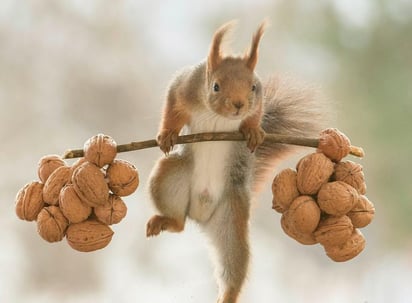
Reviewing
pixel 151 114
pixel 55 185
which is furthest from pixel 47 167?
pixel 151 114

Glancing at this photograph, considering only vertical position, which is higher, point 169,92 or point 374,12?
point 169,92

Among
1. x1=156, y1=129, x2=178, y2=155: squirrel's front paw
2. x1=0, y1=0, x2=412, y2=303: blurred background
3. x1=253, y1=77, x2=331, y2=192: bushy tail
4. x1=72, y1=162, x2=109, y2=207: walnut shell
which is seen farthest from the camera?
x1=0, y1=0, x2=412, y2=303: blurred background

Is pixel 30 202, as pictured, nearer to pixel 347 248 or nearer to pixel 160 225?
pixel 160 225

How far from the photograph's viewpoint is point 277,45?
2484 mm

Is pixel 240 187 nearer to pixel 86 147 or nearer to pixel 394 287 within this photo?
pixel 86 147

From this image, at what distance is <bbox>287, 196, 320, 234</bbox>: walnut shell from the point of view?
3.94 feet

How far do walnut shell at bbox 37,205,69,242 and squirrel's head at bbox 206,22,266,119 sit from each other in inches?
12.1

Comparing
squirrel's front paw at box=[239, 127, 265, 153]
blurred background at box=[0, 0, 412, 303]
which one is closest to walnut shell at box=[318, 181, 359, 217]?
squirrel's front paw at box=[239, 127, 265, 153]

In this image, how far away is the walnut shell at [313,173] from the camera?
4.00 ft

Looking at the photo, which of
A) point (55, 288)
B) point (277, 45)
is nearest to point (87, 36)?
point (277, 45)

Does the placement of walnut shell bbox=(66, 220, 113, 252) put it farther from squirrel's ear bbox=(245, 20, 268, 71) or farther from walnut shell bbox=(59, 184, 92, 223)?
squirrel's ear bbox=(245, 20, 268, 71)

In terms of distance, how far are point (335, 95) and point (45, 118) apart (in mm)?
947

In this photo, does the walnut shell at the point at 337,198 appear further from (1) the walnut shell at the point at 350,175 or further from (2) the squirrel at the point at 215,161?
(2) the squirrel at the point at 215,161

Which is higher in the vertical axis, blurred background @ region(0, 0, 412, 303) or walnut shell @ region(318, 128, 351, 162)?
walnut shell @ region(318, 128, 351, 162)
